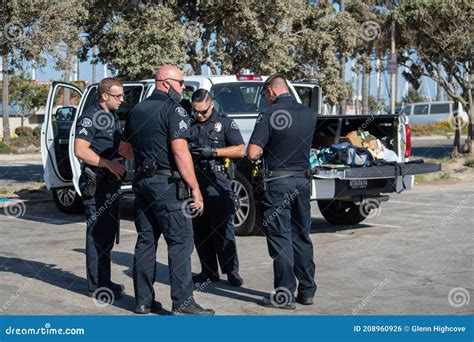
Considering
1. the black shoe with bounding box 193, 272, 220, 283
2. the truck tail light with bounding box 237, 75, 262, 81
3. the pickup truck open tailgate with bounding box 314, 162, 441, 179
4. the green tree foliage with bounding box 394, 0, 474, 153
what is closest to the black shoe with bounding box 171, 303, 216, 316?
the black shoe with bounding box 193, 272, 220, 283

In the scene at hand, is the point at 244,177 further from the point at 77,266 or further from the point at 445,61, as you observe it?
the point at 445,61

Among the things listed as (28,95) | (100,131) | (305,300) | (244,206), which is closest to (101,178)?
(100,131)

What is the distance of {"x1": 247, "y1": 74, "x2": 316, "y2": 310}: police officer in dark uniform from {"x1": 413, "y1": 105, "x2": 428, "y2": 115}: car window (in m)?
43.1

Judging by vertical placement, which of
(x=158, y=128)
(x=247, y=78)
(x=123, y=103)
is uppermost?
(x=247, y=78)

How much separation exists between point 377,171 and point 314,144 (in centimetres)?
121

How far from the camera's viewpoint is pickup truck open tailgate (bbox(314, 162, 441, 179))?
31.9 feet

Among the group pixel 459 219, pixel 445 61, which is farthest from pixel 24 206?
pixel 445 61

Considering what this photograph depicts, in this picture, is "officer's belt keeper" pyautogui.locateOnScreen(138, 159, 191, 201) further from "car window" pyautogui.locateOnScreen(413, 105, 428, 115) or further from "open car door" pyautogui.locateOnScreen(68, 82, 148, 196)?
"car window" pyautogui.locateOnScreen(413, 105, 428, 115)

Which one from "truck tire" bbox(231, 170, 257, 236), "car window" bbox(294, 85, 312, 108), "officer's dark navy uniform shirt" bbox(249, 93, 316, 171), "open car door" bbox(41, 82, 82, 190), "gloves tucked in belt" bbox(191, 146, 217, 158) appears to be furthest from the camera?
"car window" bbox(294, 85, 312, 108)

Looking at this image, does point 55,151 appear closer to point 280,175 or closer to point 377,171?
point 377,171

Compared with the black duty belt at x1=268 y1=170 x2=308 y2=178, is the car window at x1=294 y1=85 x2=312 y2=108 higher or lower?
higher

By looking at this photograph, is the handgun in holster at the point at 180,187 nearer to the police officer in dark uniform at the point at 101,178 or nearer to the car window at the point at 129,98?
the police officer in dark uniform at the point at 101,178

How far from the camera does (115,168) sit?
7121 millimetres

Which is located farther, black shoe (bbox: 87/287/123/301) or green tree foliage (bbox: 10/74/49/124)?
green tree foliage (bbox: 10/74/49/124)
